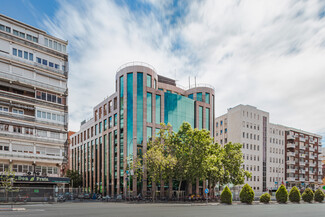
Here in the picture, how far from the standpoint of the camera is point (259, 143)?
87.2 metres

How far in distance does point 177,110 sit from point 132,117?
1194 cm

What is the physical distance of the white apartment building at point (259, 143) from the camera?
277 feet

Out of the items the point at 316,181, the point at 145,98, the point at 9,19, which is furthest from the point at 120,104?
the point at 316,181

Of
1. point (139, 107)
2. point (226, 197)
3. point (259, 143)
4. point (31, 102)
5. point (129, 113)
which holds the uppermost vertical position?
point (139, 107)

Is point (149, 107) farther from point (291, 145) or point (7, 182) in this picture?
point (291, 145)

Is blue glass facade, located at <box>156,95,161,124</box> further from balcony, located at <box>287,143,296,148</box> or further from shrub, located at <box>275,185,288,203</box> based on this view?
balcony, located at <box>287,143,296,148</box>

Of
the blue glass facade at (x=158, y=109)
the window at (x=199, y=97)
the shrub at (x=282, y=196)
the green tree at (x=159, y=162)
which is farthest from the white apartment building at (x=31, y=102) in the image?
the shrub at (x=282, y=196)

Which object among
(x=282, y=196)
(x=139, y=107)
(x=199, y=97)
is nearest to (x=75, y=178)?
(x=139, y=107)

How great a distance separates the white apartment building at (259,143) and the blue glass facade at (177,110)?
25.0m

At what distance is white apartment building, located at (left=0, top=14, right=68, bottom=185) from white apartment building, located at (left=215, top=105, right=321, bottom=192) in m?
56.5

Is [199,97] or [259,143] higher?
[199,97]

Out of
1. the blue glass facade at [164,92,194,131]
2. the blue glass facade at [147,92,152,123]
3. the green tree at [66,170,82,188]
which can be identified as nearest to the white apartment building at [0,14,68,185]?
the blue glass facade at [147,92,152,123]

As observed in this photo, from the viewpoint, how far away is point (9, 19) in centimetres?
4175

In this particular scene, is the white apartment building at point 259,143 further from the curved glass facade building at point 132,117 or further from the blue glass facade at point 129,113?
the blue glass facade at point 129,113
